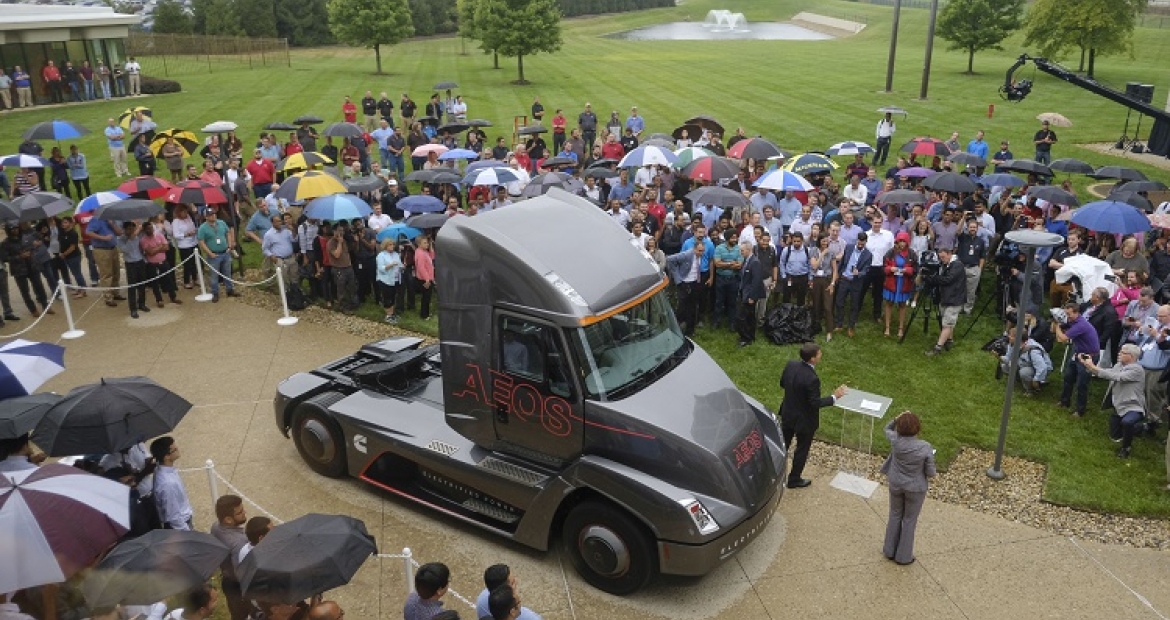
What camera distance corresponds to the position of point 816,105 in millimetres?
37375

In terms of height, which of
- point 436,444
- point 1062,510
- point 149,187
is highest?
point 149,187

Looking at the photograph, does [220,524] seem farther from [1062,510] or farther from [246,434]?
[1062,510]

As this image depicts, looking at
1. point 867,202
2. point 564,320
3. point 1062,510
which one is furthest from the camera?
point 867,202

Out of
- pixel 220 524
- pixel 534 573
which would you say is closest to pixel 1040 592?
pixel 534 573

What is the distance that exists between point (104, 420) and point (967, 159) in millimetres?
18497

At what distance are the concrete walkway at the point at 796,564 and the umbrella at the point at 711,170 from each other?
865cm

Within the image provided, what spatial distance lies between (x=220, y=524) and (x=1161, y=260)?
583 inches

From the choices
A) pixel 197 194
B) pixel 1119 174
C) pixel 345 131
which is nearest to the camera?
pixel 197 194

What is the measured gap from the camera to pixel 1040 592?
8461 millimetres

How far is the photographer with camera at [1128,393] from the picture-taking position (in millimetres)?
10727

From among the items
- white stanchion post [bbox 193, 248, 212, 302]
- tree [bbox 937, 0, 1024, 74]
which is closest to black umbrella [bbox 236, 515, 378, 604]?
white stanchion post [bbox 193, 248, 212, 302]

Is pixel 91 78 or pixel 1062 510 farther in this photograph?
pixel 91 78

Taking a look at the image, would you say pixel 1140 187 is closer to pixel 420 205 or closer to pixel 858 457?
pixel 858 457

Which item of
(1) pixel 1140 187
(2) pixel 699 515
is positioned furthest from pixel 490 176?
(1) pixel 1140 187
